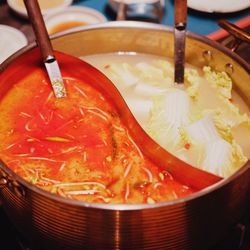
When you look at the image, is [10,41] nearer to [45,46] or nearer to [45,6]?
[45,6]

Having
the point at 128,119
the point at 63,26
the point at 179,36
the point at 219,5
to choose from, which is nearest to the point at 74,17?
the point at 63,26

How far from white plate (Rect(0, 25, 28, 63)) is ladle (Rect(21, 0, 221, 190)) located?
0.92 m

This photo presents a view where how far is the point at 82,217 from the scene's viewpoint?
1365 mm

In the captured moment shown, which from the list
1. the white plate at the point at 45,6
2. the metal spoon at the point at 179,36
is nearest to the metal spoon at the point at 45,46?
the metal spoon at the point at 179,36

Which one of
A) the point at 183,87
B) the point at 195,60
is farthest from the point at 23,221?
the point at 195,60

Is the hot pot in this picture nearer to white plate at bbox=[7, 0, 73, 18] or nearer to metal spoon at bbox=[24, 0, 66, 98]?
metal spoon at bbox=[24, 0, 66, 98]

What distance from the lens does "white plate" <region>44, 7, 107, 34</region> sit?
→ 3283mm

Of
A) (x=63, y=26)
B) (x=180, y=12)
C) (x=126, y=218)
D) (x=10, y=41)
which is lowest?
(x=126, y=218)

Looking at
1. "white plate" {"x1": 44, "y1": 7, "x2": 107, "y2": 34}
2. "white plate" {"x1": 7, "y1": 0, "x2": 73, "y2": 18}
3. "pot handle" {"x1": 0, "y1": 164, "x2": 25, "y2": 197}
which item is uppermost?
"white plate" {"x1": 7, "y1": 0, "x2": 73, "y2": 18}

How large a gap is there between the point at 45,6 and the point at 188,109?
192 centimetres

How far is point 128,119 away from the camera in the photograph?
1899mm

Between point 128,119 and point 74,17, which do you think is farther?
point 74,17

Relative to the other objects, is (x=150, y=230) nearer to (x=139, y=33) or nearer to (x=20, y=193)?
(x=20, y=193)

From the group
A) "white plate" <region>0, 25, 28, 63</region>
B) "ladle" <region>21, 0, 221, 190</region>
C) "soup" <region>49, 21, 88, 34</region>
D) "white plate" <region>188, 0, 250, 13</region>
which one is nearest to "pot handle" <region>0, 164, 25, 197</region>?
"ladle" <region>21, 0, 221, 190</region>
